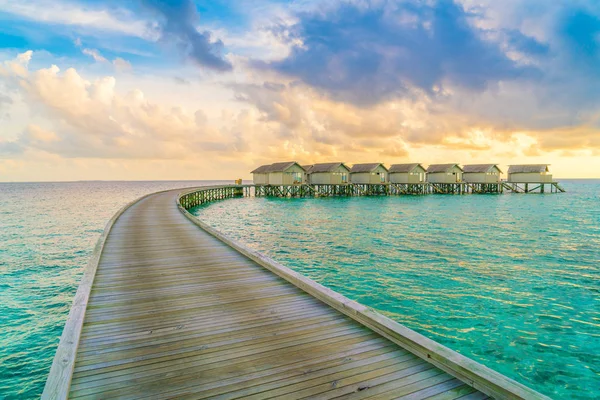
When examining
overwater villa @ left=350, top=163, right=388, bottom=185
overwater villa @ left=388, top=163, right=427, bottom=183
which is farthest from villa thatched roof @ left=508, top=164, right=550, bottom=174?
overwater villa @ left=350, top=163, right=388, bottom=185

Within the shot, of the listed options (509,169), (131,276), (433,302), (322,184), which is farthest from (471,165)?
(131,276)

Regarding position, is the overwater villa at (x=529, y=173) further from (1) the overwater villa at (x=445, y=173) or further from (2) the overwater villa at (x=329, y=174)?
(2) the overwater villa at (x=329, y=174)

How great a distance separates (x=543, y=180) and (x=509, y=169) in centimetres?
569

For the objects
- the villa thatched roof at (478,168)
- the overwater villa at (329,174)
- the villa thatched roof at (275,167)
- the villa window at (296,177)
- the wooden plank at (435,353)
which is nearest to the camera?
the wooden plank at (435,353)

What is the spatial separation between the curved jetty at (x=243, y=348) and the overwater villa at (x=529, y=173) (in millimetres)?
70385

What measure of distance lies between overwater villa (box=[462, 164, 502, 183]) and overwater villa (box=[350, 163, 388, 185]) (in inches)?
710

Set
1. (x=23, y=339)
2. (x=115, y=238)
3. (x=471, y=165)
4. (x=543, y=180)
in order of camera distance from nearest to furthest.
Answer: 1. (x=23, y=339)
2. (x=115, y=238)
3. (x=543, y=180)
4. (x=471, y=165)

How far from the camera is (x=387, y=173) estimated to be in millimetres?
62469

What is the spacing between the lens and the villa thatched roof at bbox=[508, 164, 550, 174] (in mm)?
62794

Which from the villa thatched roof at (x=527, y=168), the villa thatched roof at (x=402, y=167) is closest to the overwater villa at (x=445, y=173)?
the villa thatched roof at (x=402, y=167)

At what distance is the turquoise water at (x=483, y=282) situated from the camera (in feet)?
22.5

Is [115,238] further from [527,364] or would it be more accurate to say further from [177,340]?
[527,364]

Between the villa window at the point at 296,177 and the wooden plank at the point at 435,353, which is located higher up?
the villa window at the point at 296,177

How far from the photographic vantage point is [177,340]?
15.5 feet
